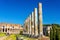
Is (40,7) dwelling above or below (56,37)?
above

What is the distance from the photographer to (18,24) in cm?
5597

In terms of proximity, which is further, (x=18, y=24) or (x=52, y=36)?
(x=18, y=24)

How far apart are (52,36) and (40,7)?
331 inches

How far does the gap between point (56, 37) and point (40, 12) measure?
29.4 ft

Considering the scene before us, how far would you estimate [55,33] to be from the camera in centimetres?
1443

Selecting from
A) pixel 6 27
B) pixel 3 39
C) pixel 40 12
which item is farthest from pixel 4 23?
pixel 40 12

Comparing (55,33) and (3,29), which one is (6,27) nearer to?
(3,29)

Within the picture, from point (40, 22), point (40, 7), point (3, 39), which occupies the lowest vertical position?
point (3, 39)

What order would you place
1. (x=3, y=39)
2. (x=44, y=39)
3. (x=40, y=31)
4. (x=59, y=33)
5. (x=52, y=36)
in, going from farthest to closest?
(x=3, y=39) < (x=40, y=31) < (x=44, y=39) < (x=52, y=36) < (x=59, y=33)

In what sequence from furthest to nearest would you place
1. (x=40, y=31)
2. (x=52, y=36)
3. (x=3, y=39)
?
(x=3, y=39) → (x=40, y=31) → (x=52, y=36)

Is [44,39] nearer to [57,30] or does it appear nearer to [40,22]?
[57,30]

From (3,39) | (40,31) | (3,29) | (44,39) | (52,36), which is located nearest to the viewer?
(52,36)

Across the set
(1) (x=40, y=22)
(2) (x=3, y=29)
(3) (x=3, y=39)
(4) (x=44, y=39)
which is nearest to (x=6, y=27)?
(2) (x=3, y=29)

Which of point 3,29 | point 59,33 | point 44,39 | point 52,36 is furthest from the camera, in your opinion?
point 3,29
